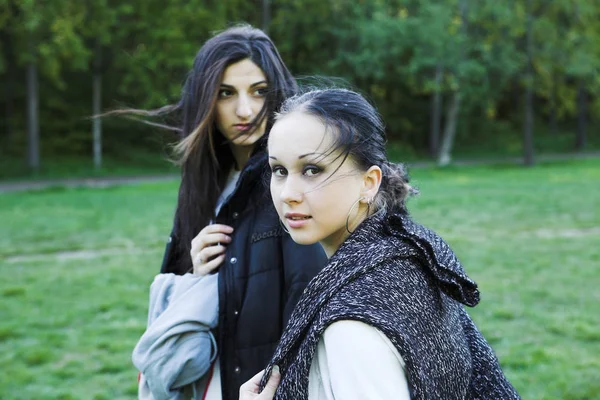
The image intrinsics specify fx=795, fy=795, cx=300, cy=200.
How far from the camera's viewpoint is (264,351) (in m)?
2.15

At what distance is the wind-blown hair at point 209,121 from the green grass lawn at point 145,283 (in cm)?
54

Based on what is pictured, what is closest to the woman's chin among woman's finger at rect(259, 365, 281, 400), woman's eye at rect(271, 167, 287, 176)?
woman's eye at rect(271, 167, 287, 176)

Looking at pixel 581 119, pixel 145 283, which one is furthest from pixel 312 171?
pixel 581 119

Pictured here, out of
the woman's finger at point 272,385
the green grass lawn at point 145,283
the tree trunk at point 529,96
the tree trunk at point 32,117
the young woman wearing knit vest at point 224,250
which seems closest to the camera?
the woman's finger at point 272,385

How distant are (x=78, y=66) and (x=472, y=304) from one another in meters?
22.1

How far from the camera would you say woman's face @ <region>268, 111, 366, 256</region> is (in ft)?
5.55

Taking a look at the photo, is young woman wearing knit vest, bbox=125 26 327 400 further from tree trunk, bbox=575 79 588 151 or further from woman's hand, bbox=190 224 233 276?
tree trunk, bbox=575 79 588 151

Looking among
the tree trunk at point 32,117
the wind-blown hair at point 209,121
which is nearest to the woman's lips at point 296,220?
the wind-blown hair at point 209,121

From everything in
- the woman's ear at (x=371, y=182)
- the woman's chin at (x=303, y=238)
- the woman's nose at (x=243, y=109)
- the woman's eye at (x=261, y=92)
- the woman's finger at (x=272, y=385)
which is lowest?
the woman's finger at (x=272, y=385)

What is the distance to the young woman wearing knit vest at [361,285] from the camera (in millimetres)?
1442

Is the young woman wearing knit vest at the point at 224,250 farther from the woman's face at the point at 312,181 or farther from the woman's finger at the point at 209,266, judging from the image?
the woman's face at the point at 312,181

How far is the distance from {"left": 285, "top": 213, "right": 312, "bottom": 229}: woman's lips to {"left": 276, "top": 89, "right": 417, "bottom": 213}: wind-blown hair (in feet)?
0.49

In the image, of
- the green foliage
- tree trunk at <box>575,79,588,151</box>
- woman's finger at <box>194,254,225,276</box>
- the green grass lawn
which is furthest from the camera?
tree trunk at <box>575,79,588,151</box>

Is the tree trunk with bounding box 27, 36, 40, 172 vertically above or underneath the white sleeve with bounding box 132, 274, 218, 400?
underneath
